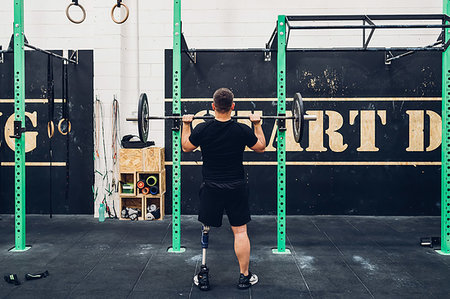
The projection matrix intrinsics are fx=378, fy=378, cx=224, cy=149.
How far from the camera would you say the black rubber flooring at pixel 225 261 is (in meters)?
2.57

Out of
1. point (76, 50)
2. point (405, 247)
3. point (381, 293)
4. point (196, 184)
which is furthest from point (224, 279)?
point (76, 50)

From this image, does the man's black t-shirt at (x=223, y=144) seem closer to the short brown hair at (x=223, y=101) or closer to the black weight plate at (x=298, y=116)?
the short brown hair at (x=223, y=101)

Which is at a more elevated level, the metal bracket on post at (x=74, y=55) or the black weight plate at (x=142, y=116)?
the metal bracket on post at (x=74, y=55)

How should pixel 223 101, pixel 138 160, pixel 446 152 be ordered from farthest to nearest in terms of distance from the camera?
1. pixel 138 160
2. pixel 446 152
3. pixel 223 101

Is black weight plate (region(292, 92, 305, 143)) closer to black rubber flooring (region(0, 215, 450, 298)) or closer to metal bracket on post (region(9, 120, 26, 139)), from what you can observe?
black rubber flooring (region(0, 215, 450, 298))

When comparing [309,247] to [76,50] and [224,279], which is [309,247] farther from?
[76,50]

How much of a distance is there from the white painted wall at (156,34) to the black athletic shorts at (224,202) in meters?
2.51

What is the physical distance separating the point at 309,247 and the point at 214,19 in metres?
3.04

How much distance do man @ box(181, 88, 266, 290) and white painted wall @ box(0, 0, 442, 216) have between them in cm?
250

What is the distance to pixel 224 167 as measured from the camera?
251 centimetres

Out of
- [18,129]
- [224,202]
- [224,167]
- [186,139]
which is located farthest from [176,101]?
[18,129]

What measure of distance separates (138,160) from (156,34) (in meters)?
1.66

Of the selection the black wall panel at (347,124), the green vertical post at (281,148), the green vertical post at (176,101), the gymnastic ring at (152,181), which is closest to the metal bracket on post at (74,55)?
the black wall panel at (347,124)

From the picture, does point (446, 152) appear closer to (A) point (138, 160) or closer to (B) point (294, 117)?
(B) point (294, 117)
